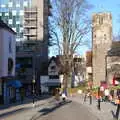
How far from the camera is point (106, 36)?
377 feet

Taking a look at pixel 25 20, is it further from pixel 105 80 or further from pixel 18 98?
pixel 18 98

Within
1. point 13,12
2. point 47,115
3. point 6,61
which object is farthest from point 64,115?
point 13,12

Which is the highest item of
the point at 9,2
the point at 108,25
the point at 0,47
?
the point at 9,2

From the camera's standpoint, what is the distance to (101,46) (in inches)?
4508

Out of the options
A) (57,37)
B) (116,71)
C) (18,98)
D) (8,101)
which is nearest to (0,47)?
(8,101)

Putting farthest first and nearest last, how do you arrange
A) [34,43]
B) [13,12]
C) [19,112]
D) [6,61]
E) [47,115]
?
[13,12] → [34,43] → [6,61] → [19,112] → [47,115]

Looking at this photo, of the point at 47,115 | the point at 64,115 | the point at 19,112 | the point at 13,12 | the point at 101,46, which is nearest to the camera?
the point at 64,115

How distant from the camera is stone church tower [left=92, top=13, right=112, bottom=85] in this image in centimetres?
11112

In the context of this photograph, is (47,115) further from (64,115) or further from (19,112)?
(19,112)

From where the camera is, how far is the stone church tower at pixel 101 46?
111 m

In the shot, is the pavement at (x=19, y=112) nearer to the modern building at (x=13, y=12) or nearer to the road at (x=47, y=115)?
the road at (x=47, y=115)

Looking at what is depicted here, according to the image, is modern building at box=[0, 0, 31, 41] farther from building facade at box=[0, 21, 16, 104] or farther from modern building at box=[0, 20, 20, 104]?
building facade at box=[0, 21, 16, 104]

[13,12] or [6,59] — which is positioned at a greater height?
[13,12]

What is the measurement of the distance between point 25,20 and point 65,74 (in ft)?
209
